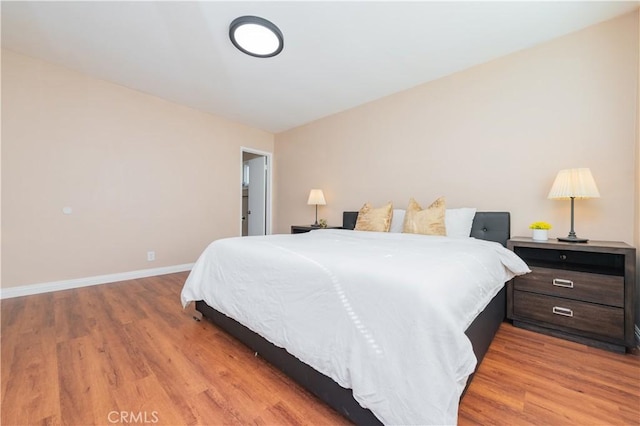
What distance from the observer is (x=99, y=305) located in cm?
240

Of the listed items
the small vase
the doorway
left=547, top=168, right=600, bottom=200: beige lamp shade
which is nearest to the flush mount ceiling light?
the doorway

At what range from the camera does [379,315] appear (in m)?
0.95

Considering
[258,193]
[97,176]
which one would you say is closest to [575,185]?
[258,193]

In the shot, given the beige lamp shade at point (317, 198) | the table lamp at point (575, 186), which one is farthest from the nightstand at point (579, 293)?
the beige lamp shade at point (317, 198)

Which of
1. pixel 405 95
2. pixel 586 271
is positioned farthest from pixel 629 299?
pixel 405 95

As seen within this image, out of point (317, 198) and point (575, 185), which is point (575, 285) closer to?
point (575, 185)

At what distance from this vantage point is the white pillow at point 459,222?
7.88 ft

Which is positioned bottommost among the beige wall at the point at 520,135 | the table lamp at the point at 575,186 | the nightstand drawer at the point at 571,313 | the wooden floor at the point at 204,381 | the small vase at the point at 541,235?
the wooden floor at the point at 204,381

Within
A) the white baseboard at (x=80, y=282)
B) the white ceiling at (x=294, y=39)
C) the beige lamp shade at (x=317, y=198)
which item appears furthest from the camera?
the beige lamp shade at (x=317, y=198)

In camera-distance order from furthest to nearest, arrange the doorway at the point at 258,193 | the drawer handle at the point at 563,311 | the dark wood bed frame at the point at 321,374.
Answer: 1. the doorway at the point at 258,193
2. the drawer handle at the point at 563,311
3. the dark wood bed frame at the point at 321,374

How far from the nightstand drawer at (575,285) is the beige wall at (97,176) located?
13.4 feet

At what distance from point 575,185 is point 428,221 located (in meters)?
1.05

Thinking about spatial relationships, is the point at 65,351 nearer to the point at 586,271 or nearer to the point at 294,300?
the point at 294,300

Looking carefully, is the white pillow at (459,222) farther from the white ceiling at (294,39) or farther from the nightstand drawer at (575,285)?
the white ceiling at (294,39)
